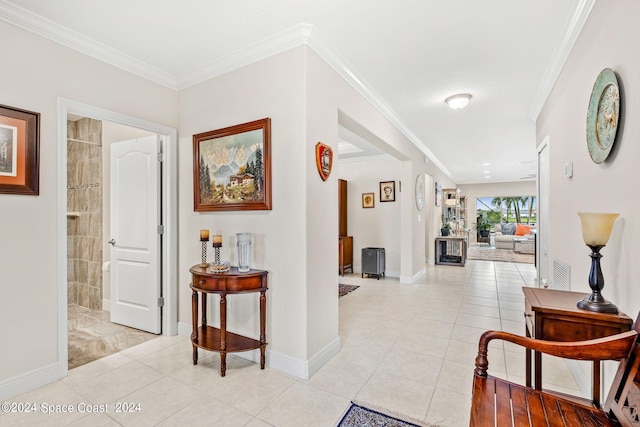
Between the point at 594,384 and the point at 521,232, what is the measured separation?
1195cm

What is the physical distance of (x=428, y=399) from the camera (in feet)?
6.57

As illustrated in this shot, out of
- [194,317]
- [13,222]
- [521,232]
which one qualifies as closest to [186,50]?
[13,222]

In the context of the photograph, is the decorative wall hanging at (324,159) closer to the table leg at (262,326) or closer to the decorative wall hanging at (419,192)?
the table leg at (262,326)

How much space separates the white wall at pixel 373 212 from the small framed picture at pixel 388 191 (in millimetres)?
68

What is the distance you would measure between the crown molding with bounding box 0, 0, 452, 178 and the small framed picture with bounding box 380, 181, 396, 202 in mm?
3224

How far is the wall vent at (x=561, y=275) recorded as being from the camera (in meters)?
2.53

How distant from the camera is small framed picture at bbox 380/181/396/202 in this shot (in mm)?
6250

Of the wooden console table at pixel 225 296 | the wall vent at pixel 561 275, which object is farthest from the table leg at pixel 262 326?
the wall vent at pixel 561 275

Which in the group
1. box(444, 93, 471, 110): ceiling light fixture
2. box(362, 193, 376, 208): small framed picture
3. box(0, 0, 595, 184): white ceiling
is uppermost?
box(0, 0, 595, 184): white ceiling

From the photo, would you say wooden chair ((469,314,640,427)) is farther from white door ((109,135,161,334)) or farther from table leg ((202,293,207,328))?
white door ((109,135,161,334))

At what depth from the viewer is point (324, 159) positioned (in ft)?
8.22

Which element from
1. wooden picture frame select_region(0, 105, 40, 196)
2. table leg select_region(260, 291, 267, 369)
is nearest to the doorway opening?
wooden picture frame select_region(0, 105, 40, 196)

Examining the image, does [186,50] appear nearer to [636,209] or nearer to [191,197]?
[191,197]

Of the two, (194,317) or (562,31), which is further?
(194,317)
